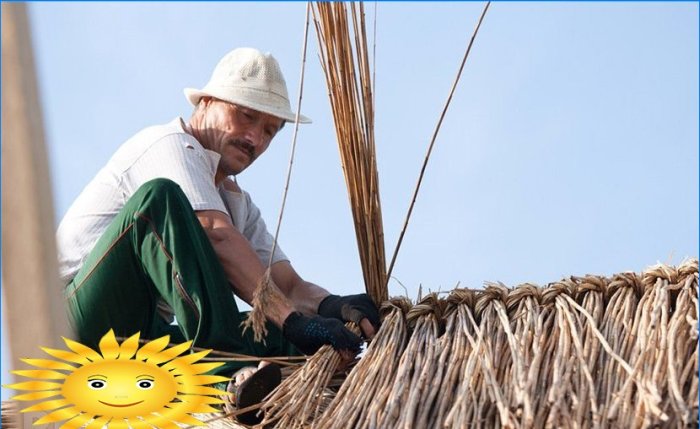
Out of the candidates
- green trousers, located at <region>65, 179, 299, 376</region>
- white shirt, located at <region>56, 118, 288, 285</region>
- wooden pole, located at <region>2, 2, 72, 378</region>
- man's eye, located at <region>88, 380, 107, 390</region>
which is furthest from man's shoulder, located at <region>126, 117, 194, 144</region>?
wooden pole, located at <region>2, 2, 72, 378</region>

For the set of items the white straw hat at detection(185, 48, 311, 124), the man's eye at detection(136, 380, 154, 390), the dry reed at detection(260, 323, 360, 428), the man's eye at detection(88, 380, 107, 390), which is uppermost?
the white straw hat at detection(185, 48, 311, 124)

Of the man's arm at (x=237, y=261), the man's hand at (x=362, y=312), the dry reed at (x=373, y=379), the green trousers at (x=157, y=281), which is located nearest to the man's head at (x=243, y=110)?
the man's arm at (x=237, y=261)

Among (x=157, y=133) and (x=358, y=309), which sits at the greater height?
(x=157, y=133)

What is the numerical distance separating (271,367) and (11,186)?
0.86 metres

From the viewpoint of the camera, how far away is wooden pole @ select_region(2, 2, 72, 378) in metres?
1.64

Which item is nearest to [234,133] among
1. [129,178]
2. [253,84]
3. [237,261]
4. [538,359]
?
[253,84]

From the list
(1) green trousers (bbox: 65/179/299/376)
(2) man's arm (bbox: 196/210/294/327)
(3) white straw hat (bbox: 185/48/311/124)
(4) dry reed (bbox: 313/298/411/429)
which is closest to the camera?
(4) dry reed (bbox: 313/298/411/429)

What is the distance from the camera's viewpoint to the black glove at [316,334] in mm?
2443

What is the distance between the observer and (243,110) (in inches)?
127

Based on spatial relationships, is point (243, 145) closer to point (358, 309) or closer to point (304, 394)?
point (358, 309)

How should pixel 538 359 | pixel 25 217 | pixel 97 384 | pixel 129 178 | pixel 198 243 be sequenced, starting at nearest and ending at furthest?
pixel 25 217 < pixel 538 359 < pixel 97 384 < pixel 198 243 < pixel 129 178

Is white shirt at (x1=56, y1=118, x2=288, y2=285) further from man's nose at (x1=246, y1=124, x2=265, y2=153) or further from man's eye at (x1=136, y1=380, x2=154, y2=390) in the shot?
man's eye at (x1=136, y1=380, x2=154, y2=390)

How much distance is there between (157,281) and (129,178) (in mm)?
476

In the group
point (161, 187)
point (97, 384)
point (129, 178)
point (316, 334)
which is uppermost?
point (129, 178)
